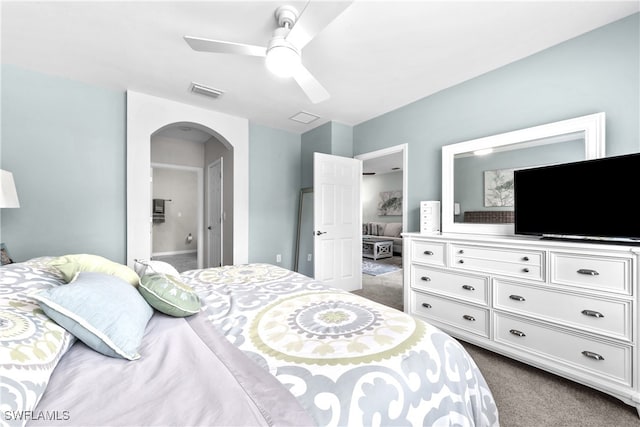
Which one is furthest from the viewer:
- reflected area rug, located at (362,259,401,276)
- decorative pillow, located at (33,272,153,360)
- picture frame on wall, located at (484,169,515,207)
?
reflected area rug, located at (362,259,401,276)

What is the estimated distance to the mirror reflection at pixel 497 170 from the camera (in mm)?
2062

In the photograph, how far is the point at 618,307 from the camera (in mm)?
1522

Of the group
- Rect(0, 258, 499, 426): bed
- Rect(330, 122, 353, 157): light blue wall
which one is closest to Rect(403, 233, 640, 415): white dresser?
Rect(0, 258, 499, 426): bed

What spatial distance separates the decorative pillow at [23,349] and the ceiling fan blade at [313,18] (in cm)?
165

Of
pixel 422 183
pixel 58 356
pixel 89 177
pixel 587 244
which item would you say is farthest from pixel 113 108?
pixel 587 244

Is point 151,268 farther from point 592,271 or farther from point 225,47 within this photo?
point 592,271

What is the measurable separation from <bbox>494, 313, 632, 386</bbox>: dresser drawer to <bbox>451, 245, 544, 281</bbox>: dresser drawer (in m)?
0.35

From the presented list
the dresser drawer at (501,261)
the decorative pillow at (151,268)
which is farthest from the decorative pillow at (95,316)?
the dresser drawer at (501,261)

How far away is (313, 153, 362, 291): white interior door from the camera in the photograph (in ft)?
11.5

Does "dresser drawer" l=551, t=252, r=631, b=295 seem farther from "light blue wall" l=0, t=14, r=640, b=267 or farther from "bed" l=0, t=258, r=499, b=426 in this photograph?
"bed" l=0, t=258, r=499, b=426

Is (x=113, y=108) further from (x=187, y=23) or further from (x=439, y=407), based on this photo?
(x=439, y=407)

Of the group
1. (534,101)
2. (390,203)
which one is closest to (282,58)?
(534,101)

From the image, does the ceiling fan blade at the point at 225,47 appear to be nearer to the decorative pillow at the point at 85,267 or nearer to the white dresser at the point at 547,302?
the decorative pillow at the point at 85,267

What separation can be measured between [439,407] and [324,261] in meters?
2.71
